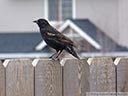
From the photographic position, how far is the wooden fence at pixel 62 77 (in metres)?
3.68

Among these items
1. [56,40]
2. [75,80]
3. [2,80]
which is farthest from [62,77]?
[56,40]

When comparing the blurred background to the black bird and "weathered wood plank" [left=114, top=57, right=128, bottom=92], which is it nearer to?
the black bird

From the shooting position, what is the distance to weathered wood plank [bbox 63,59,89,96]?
3.73m

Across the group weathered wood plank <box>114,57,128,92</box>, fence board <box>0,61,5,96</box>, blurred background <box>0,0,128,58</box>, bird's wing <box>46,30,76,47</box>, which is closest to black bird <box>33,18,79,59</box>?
bird's wing <box>46,30,76,47</box>

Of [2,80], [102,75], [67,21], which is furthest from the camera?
[67,21]

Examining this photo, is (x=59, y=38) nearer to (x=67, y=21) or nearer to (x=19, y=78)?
(x=19, y=78)

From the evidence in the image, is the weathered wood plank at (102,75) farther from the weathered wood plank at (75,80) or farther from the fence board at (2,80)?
the fence board at (2,80)

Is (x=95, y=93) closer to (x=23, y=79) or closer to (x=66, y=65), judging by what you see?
(x=66, y=65)

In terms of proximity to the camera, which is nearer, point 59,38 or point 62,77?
point 62,77

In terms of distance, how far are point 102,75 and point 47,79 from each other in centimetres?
39

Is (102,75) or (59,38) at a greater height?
(59,38)

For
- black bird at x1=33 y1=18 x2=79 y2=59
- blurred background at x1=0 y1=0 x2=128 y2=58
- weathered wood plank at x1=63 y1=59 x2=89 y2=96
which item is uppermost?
black bird at x1=33 y1=18 x2=79 y2=59

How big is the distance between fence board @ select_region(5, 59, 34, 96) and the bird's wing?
45 cm

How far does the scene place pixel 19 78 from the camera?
3684mm
